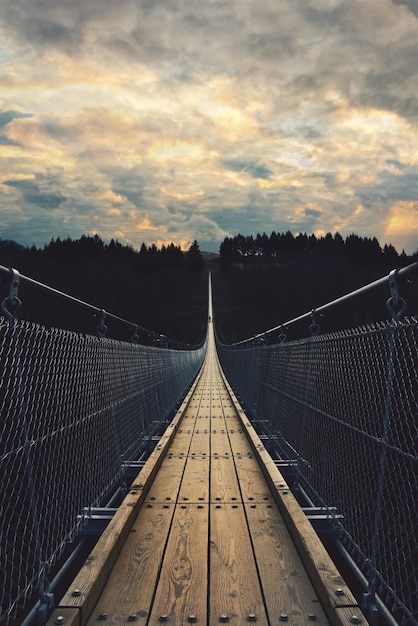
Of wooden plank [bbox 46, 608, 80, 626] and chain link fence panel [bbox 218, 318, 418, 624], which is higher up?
chain link fence panel [bbox 218, 318, 418, 624]

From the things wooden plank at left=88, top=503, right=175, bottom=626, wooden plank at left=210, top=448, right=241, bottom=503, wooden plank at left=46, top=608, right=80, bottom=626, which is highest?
wooden plank at left=210, top=448, right=241, bottom=503

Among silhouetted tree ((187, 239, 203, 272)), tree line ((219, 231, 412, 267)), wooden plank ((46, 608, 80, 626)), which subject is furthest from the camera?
silhouetted tree ((187, 239, 203, 272))

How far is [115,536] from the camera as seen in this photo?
2.76m

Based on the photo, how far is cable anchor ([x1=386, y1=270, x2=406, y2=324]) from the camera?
2.09m

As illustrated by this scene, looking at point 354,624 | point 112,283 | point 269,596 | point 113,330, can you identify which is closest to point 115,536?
point 269,596

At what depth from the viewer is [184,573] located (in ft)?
8.49

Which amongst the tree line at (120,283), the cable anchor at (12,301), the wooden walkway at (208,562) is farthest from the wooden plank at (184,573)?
the tree line at (120,283)

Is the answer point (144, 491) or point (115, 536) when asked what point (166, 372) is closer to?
point (144, 491)

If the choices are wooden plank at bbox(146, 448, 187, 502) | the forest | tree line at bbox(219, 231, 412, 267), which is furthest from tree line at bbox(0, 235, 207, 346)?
wooden plank at bbox(146, 448, 187, 502)

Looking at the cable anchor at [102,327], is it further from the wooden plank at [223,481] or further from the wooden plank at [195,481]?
the wooden plank at [223,481]

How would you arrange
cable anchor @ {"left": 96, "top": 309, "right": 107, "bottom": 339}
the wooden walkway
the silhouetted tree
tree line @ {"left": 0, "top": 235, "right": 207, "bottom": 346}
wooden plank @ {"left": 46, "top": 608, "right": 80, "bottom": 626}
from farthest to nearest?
1. the silhouetted tree
2. tree line @ {"left": 0, "top": 235, "right": 207, "bottom": 346}
3. cable anchor @ {"left": 96, "top": 309, "right": 107, "bottom": 339}
4. the wooden walkway
5. wooden plank @ {"left": 46, "top": 608, "right": 80, "bottom": 626}

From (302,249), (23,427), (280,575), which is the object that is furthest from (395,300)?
(302,249)

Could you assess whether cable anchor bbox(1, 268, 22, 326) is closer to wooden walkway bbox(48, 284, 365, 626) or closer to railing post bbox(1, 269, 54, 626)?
railing post bbox(1, 269, 54, 626)

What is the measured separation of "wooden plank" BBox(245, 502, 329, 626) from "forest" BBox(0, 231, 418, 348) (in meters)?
61.9
